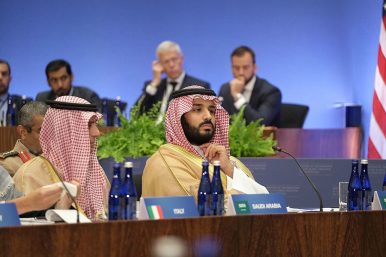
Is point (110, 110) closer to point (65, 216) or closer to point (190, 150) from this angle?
point (190, 150)

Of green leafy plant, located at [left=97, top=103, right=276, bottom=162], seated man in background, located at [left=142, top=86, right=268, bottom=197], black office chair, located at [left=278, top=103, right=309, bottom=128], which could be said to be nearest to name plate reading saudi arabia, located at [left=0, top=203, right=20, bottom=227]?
seated man in background, located at [left=142, top=86, right=268, bottom=197]

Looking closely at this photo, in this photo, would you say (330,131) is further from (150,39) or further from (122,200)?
(122,200)

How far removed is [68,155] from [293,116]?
4470 mm

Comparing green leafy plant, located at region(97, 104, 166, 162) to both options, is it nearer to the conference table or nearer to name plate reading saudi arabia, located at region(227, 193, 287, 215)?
name plate reading saudi arabia, located at region(227, 193, 287, 215)

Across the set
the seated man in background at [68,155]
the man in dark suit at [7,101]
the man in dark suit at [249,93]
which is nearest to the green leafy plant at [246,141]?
the man in dark suit at [249,93]

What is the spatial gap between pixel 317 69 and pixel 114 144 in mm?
3978

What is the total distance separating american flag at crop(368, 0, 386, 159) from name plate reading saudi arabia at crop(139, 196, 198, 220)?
4.78 m

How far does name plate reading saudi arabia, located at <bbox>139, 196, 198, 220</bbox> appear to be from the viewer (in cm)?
398

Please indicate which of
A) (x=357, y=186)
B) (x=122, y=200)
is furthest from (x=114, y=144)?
(x=122, y=200)

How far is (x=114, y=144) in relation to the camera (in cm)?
754

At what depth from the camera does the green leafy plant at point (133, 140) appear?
748 centimetres

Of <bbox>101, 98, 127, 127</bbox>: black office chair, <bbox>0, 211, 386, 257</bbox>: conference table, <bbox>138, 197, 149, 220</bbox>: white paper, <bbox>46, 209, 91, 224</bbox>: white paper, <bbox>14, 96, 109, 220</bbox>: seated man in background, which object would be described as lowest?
<bbox>0, 211, 386, 257</bbox>: conference table

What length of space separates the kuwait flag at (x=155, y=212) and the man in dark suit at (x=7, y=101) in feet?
15.6

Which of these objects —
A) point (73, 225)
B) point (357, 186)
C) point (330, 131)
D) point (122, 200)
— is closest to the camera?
point (73, 225)
